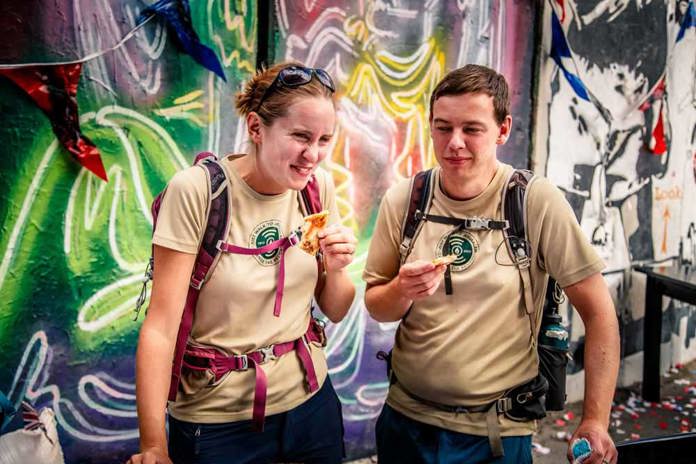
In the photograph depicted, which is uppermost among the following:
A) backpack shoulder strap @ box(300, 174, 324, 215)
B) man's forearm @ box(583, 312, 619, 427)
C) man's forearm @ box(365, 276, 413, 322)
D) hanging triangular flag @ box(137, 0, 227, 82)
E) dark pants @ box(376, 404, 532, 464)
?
hanging triangular flag @ box(137, 0, 227, 82)

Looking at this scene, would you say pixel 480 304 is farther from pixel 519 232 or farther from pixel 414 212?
pixel 414 212

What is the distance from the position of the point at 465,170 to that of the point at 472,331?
2.05ft

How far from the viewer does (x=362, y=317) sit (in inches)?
169

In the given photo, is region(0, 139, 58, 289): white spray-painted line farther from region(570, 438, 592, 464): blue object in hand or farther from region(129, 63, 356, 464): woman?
region(570, 438, 592, 464): blue object in hand

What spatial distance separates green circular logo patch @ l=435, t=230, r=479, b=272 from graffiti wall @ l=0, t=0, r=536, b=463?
5.71 feet

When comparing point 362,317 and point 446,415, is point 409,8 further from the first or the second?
point 446,415

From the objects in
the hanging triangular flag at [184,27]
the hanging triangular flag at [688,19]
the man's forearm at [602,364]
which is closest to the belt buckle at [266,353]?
the man's forearm at [602,364]

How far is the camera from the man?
2.24 meters

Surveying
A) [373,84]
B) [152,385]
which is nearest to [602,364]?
[152,385]

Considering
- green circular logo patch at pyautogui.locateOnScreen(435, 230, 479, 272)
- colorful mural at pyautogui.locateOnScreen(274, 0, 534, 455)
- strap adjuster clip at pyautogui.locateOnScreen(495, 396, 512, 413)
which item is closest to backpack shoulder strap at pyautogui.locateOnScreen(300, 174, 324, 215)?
green circular logo patch at pyautogui.locateOnScreen(435, 230, 479, 272)

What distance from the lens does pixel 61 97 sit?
2.98 m

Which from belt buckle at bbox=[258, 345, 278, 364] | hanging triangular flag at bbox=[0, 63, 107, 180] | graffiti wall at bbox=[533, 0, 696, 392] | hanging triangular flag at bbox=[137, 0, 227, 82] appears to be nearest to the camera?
belt buckle at bbox=[258, 345, 278, 364]

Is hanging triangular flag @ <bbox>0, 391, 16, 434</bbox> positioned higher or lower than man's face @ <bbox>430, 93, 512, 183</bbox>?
lower

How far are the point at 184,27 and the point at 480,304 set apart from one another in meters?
2.23
